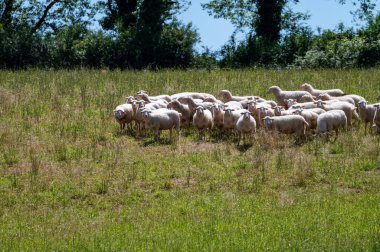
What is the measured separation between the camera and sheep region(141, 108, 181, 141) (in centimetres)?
1861

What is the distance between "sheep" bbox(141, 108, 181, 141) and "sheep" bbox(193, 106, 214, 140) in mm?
523

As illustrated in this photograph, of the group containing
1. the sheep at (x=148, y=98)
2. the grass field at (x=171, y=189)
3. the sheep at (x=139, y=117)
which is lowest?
the grass field at (x=171, y=189)

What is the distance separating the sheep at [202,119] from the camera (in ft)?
62.5

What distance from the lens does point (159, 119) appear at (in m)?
18.6

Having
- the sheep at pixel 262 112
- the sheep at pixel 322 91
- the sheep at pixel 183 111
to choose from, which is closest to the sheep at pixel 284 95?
the sheep at pixel 322 91

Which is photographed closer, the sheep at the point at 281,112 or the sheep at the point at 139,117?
the sheep at the point at 281,112

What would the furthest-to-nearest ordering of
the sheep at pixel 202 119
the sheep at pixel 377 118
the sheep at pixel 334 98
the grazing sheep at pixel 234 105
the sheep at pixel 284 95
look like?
the sheep at pixel 284 95, the sheep at pixel 334 98, the grazing sheep at pixel 234 105, the sheep at pixel 202 119, the sheep at pixel 377 118

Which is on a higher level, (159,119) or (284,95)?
(284,95)

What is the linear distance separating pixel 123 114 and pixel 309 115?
5.21 m

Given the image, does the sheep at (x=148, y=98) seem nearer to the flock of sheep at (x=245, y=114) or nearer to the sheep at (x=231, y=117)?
the flock of sheep at (x=245, y=114)

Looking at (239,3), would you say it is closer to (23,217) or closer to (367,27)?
(367,27)

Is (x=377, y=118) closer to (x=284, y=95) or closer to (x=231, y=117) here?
(x=231, y=117)

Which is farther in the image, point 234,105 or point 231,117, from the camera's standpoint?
point 234,105

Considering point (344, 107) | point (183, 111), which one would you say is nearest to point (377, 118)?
point (344, 107)
